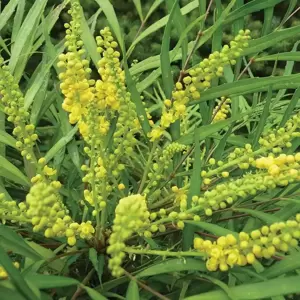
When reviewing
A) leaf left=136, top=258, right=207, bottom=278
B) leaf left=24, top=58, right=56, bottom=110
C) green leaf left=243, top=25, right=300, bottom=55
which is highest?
leaf left=24, top=58, right=56, bottom=110

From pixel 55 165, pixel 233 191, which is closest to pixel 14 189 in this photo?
pixel 55 165

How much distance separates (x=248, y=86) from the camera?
50 cm

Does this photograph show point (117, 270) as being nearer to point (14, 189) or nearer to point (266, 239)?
point (266, 239)

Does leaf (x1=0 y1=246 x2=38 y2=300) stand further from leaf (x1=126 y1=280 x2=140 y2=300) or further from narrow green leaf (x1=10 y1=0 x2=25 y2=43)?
narrow green leaf (x1=10 y1=0 x2=25 y2=43)

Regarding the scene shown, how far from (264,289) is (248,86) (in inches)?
7.4

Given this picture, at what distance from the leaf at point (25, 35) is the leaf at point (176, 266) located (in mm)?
296

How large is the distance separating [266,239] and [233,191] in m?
0.04

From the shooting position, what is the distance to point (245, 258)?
376 mm

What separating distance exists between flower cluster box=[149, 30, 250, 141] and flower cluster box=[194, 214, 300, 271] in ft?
0.42

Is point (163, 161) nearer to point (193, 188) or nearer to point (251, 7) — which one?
point (193, 188)

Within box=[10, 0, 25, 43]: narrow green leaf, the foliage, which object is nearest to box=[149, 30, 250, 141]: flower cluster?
the foliage

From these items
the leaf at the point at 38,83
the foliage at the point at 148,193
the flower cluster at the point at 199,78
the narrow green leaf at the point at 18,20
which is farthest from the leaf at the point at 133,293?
the narrow green leaf at the point at 18,20

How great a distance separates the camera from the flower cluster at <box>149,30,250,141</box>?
452mm

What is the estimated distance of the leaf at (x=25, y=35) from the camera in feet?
2.01
